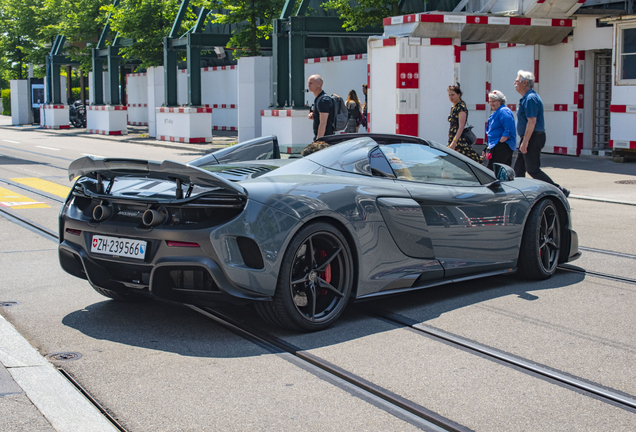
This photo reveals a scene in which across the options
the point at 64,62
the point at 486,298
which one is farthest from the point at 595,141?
the point at 64,62

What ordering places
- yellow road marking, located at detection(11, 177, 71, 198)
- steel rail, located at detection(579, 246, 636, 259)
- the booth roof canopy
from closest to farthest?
1. steel rail, located at detection(579, 246, 636, 259)
2. yellow road marking, located at detection(11, 177, 71, 198)
3. the booth roof canopy

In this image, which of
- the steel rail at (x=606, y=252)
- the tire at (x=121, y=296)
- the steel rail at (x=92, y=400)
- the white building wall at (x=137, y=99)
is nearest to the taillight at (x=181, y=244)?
the steel rail at (x=92, y=400)

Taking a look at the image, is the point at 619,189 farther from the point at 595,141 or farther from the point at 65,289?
the point at 65,289

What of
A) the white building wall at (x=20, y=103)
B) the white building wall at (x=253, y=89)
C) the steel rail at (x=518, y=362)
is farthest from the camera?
the white building wall at (x=20, y=103)

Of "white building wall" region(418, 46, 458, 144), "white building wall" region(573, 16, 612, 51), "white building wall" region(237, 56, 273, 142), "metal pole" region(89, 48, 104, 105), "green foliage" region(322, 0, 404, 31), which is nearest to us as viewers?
"white building wall" region(418, 46, 458, 144)

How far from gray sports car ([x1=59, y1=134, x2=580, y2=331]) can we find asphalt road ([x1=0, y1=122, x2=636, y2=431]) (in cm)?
27

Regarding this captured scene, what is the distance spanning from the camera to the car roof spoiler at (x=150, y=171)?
4406 millimetres

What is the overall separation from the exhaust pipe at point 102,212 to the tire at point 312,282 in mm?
1062

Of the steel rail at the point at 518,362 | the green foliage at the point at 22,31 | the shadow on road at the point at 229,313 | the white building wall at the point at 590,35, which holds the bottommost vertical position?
the steel rail at the point at 518,362

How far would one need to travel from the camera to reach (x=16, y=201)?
11445 millimetres

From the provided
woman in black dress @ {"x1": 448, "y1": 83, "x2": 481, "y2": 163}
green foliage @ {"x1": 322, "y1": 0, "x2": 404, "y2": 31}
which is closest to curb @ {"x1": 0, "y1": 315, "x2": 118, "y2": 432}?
woman in black dress @ {"x1": 448, "y1": 83, "x2": 481, "y2": 163}

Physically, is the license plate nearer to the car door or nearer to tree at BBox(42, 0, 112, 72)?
the car door

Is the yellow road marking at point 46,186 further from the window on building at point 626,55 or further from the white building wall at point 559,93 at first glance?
the white building wall at point 559,93

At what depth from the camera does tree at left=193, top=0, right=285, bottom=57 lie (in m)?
24.8
